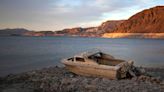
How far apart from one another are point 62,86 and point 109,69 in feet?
9.86

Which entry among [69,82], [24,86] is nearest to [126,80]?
[69,82]

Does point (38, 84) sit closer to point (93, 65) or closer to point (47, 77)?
point (47, 77)

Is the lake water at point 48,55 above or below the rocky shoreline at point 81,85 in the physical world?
below

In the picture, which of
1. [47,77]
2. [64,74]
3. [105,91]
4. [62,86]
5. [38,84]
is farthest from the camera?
[64,74]

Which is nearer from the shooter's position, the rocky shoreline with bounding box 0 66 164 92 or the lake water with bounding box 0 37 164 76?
the rocky shoreline with bounding box 0 66 164 92

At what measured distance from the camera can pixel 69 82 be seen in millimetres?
15586

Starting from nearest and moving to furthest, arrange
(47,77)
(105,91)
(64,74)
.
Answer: (105,91)
(47,77)
(64,74)

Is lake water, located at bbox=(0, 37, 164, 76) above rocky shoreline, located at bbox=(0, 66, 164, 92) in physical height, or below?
below

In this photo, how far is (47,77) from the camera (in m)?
17.4

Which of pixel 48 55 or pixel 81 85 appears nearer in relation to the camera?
pixel 81 85

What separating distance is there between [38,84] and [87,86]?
3077 millimetres

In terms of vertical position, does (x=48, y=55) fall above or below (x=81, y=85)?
below

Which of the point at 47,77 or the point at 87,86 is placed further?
the point at 47,77

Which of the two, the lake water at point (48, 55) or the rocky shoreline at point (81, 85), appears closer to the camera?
the rocky shoreline at point (81, 85)
